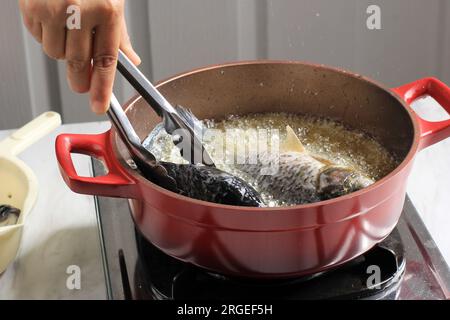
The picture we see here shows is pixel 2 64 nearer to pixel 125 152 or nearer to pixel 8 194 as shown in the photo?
pixel 8 194

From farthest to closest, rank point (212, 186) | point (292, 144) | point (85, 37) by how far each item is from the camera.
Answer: point (292, 144) < point (212, 186) < point (85, 37)

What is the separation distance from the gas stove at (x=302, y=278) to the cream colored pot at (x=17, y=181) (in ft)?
0.31

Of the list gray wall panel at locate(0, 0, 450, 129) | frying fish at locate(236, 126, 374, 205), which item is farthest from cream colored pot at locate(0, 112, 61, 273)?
gray wall panel at locate(0, 0, 450, 129)

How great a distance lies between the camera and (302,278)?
69 centimetres

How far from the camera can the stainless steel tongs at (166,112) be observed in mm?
730

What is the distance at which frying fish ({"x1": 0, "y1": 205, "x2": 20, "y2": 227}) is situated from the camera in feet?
2.61

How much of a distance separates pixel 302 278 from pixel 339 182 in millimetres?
102

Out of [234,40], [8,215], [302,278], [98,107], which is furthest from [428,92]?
[234,40]

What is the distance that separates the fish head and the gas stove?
81 millimetres

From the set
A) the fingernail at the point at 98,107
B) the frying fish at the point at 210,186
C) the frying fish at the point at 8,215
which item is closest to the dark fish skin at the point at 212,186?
the frying fish at the point at 210,186

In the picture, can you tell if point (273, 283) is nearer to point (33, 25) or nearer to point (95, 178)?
point (95, 178)

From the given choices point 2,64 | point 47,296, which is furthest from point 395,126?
point 2,64

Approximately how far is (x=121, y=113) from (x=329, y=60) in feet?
2.57

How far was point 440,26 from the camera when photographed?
1.39 metres
